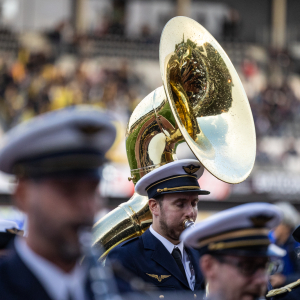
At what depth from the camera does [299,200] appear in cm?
1179

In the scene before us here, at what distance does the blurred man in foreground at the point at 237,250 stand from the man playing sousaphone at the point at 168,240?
2.97ft

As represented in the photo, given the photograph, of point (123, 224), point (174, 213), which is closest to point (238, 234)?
point (174, 213)

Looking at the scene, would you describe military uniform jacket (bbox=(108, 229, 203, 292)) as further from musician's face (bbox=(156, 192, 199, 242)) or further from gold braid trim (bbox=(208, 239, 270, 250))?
gold braid trim (bbox=(208, 239, 270, 250))

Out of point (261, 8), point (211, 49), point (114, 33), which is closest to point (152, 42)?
point (114, 33)

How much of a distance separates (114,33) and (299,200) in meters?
8.41

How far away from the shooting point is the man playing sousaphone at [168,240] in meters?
2.57

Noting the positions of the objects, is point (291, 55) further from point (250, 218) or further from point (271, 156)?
point (250, 218)

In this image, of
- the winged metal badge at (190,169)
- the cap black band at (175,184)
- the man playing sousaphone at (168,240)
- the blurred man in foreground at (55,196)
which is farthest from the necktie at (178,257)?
the blurred man in foreground at (55,196)

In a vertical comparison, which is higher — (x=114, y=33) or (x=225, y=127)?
(x=114, y=33)

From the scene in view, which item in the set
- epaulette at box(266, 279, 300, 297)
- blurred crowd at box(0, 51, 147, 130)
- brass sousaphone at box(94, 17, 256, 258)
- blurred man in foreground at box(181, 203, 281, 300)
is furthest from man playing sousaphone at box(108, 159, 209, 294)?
blurred crowd at box(0, 51, 147, 130)

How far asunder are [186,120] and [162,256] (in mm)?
879

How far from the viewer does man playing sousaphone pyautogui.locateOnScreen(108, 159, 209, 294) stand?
2572mm

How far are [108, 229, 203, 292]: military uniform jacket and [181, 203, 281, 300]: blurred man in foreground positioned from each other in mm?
889

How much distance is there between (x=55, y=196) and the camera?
1.26 metres
